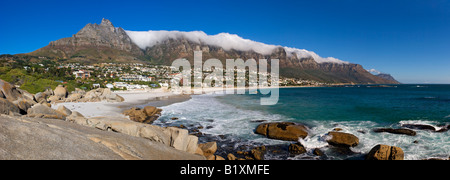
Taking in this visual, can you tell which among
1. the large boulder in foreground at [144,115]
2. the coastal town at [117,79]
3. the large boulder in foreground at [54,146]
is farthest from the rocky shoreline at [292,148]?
the coastal town at [117,79]

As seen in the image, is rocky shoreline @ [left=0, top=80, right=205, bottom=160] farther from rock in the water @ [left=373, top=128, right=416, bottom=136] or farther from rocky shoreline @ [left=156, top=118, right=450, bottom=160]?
rock in the water @ [left=373, top=128, right=416, bottom=136]

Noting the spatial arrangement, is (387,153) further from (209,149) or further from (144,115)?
(144,115)

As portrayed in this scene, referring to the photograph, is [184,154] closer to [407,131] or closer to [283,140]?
[283,140]

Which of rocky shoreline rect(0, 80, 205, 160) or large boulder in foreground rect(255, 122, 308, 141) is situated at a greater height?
rocky shoreline rect(0, 80, 205, 160)

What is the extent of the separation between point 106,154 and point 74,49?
229m

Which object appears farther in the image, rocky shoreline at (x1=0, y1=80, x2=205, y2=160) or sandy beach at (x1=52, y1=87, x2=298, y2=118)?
sandy beach at (x1=52, y1=87, x2=298, y2=118)

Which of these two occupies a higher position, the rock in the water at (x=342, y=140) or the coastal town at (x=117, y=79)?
the coastal town at (x=117, y=79)

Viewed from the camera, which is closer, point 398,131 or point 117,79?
point 398,131

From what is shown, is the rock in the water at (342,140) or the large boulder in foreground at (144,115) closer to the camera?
the rock in the water at (342,140)

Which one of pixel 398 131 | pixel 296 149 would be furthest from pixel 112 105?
pixel 398 131

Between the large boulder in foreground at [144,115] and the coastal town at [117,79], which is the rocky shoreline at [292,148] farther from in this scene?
the coastal town at [117,79]

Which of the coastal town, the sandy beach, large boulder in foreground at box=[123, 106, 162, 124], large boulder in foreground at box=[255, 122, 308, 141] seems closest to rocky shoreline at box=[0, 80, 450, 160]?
large boulder in foreground at box=[255, 122, 308, 141]
